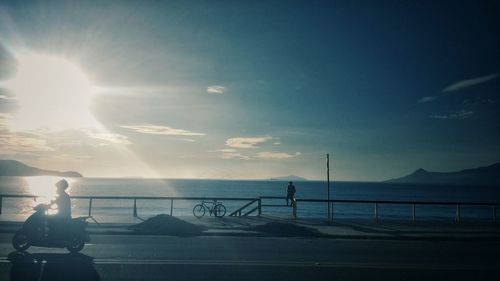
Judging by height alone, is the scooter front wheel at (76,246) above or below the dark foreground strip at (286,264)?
above

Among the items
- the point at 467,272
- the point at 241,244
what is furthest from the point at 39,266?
the point at 467,272

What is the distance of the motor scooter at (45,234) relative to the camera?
34.5 feet

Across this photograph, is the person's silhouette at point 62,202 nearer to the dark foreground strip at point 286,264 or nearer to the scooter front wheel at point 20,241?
the scooter front wheel at point 20,241

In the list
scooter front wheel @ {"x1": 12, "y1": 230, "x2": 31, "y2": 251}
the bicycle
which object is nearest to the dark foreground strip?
scooter front wheel @ {"x1": 12, "y1": 230, "x2": 31, "y2": 251}

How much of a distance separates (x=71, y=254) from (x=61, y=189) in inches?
66.9

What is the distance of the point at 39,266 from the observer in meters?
9.00

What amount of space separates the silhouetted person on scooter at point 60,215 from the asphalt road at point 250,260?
59 cm

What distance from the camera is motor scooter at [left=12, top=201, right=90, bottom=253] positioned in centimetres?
1052

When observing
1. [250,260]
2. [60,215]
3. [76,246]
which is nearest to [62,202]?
[60,215]

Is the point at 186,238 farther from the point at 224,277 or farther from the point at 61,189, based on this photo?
the point at 224,277

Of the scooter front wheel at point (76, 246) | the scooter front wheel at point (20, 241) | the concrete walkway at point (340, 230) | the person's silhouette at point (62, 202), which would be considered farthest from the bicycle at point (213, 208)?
the scooter front wheel at point (20, 241)

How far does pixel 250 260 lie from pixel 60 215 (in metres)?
5.14

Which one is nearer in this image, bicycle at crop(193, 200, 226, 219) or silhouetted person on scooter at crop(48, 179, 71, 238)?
silhouetted person on scooter at crop(48, 179, 71, 238)

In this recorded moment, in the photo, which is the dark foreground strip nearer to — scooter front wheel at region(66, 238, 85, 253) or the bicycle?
scooter front wheel at region(66, 238, 85, 253)
